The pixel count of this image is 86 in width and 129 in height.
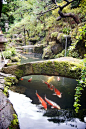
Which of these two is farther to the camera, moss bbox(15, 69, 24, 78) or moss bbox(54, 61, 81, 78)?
moss bbox(15, 69, 24, 78)

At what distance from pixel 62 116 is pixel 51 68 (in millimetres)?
1737

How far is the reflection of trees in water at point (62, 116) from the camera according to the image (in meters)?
3.47

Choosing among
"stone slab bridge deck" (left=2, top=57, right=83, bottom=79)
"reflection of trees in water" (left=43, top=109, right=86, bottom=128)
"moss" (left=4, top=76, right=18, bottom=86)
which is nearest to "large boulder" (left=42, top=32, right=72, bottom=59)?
"stone slab bridge deck" (left=2, top=57, right=83, bottom=79)

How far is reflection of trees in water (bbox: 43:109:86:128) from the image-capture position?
3.47m

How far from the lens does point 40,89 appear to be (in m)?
5.48

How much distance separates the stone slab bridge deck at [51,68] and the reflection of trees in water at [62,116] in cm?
127

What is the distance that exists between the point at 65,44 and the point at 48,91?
6.79 metres

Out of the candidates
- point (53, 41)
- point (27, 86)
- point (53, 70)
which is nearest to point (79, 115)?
point (53, 70)

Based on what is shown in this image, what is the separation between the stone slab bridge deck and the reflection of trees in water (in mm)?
1266

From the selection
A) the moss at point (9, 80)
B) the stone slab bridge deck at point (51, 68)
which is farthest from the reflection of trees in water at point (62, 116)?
the moss at point (9, 80)

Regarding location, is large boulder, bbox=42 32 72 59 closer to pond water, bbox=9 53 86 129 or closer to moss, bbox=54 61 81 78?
pond water, bbox=9 53 86 129

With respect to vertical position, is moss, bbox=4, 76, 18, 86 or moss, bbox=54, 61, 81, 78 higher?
moss, bbox=54, 61, 81, 78

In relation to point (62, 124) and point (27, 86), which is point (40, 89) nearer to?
point (27, 86)

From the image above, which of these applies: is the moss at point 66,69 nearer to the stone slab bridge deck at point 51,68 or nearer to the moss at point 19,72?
the stone slab bridge deck at point 51,68
